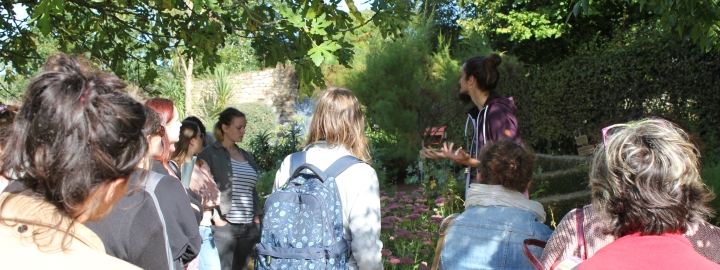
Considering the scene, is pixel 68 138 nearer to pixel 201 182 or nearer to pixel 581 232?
pixel 581 232

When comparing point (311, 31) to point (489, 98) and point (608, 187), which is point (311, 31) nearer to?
point (489, 98)

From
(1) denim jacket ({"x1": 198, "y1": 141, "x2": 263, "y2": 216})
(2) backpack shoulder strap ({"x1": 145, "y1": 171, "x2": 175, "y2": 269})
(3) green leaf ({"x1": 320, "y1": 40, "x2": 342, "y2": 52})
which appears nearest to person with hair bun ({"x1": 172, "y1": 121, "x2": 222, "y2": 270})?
(1) denim jacket ({"x1": 198, "y1": 141, "x2": 263, "y2": 216})

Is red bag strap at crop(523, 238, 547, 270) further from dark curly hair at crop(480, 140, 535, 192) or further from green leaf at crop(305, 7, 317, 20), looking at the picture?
green leaf at crop(305, 7, 317, 20)

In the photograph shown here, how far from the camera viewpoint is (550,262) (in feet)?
6.20

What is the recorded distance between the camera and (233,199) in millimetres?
4266

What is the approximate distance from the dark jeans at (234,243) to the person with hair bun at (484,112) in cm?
148

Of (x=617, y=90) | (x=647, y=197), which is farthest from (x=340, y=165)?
(x=617, y=90)

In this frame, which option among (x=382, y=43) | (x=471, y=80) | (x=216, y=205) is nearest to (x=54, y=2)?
(x=216, y=205)

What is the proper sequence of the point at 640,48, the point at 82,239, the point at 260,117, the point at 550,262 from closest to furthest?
the point at 82,239 < the point at 550,262 < the point at 640,48 < the point at 260,117

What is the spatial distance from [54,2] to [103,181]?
2755mm

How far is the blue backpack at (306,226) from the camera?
2387 millimetres

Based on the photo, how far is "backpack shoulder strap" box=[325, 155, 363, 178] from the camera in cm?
250

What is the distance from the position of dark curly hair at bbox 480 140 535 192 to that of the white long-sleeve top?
0.51m

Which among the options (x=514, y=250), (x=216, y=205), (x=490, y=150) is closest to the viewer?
(x=514, y=250)
